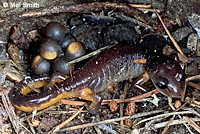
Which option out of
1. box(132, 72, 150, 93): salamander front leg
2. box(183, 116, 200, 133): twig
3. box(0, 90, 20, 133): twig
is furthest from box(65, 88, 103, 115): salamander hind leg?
box(183, 116, 200, 133): twig

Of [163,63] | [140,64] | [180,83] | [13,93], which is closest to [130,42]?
[140,64]

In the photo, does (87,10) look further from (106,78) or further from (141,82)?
(141,82)

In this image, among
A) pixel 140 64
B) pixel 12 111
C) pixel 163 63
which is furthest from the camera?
pixel 140 64

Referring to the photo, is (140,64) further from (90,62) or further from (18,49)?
(18,49)

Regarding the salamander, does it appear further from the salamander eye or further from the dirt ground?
the dirt ground

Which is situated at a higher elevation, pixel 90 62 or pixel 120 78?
pixel 90 62

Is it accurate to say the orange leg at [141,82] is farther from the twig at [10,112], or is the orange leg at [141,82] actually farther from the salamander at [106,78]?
the twig at [10,112]
